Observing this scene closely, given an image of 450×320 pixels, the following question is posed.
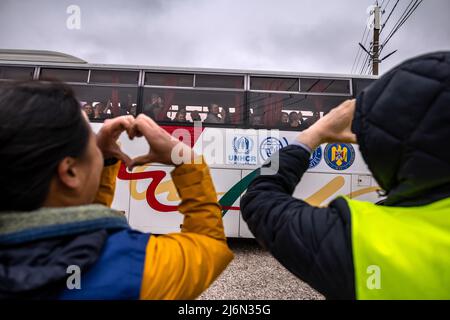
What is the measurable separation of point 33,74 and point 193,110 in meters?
2.76

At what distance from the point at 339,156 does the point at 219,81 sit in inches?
93.6

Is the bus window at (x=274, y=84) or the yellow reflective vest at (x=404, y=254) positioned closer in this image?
the yellow reflective vest at (x=404, y=254)

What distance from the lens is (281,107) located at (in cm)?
517

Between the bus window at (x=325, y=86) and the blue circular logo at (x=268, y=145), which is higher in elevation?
the bus window at (x=325, y=86)

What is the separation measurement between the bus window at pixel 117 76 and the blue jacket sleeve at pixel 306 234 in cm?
477

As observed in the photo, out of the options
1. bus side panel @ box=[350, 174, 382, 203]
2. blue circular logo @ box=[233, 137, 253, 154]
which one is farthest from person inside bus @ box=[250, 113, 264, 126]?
bus side panel @ box=[350, 174, 382, 203]

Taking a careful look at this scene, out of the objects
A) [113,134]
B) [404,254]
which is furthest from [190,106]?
[404,254]

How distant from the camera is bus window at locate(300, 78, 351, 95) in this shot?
5.17 metres

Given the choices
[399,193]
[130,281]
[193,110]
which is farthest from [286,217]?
[193,110]

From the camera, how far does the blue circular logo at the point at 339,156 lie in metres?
5.14

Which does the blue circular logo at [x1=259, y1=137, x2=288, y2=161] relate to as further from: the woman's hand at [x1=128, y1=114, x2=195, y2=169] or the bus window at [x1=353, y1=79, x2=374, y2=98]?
the woman's hand at [x1=128, y1=114, x2=195, y2=169]

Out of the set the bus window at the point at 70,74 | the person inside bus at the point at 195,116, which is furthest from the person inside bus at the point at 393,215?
the bus window at the point at 70,74

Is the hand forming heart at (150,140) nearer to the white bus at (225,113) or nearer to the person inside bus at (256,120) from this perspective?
the white bus at (225,113)

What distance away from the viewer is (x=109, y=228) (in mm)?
754
